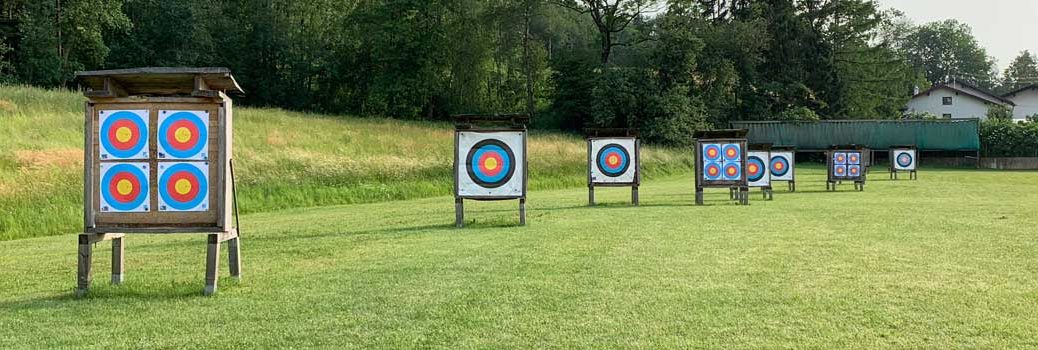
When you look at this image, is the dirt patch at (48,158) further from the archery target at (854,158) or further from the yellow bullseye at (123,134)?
the archery target at (854,158)

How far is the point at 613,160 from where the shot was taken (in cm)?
1563

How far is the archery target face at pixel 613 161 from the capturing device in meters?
15.5

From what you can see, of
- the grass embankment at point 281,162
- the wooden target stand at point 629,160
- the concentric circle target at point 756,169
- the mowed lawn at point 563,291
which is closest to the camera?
the mowed lawn at point 563,291

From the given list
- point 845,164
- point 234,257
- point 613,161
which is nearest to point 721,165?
point 613,161

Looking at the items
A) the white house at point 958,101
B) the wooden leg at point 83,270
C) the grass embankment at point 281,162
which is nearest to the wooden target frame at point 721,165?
the grass embankment at point 281,162

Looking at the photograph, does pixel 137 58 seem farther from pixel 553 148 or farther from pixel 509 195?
pixel 509 195

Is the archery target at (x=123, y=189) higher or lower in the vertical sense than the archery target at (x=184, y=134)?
lower

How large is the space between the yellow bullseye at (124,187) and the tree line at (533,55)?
1424 inches

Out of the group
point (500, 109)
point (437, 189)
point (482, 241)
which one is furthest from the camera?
point (500, 109)

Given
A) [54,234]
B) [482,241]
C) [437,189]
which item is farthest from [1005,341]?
[437,189]

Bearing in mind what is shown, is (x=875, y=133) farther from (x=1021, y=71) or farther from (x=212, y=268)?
(x=1021, y=71)

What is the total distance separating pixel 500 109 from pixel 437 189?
26.5 metres

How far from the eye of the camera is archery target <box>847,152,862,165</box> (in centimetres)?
2164

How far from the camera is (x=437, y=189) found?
21297 millimetres
